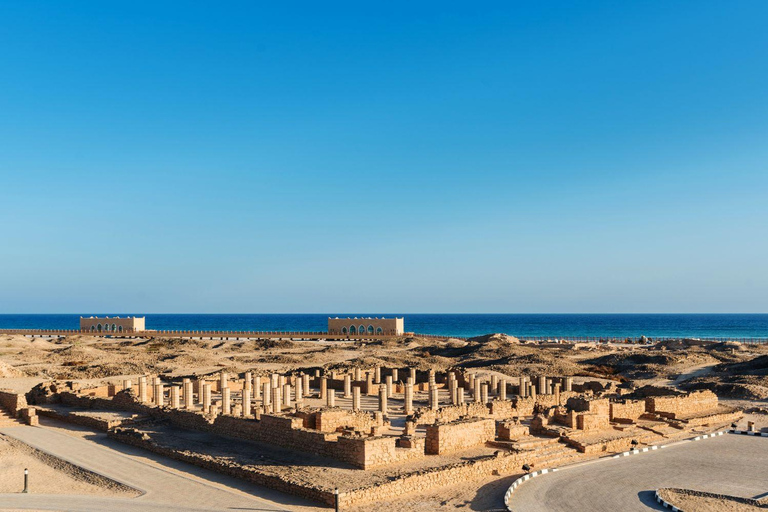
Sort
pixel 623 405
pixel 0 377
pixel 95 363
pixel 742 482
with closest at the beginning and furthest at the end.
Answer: pixel 742 482
pixel 623 405
pixel 0 377
pixel 95 363

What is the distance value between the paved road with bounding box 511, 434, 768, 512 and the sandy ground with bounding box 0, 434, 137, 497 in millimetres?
9335

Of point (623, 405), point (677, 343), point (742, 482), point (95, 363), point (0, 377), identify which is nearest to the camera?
point (742, 482)

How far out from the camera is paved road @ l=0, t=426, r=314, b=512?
13648 millimetres

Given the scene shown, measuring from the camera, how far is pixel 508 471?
1666 centimetres

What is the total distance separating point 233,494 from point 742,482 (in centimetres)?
1203

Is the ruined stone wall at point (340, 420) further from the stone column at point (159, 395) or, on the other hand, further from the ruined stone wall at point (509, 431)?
the stone column at point (159, 395)

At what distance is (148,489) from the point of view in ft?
49.0

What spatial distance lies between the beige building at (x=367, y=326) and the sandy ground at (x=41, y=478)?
5795 centimetres

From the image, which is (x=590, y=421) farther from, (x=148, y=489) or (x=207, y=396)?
(x=148, y=489)

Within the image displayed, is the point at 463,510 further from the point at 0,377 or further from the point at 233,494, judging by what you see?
the point at 0,377

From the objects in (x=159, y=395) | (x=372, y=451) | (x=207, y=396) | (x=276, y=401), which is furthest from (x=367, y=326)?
(x=372, y=451)

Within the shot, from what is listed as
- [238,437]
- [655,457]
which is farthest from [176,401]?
[655,457]

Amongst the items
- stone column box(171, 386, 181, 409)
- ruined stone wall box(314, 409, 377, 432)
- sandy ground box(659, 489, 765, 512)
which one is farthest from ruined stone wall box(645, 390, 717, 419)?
stone column box(171, 386, 181, 409)

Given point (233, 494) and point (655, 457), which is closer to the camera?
point (233, 494)
